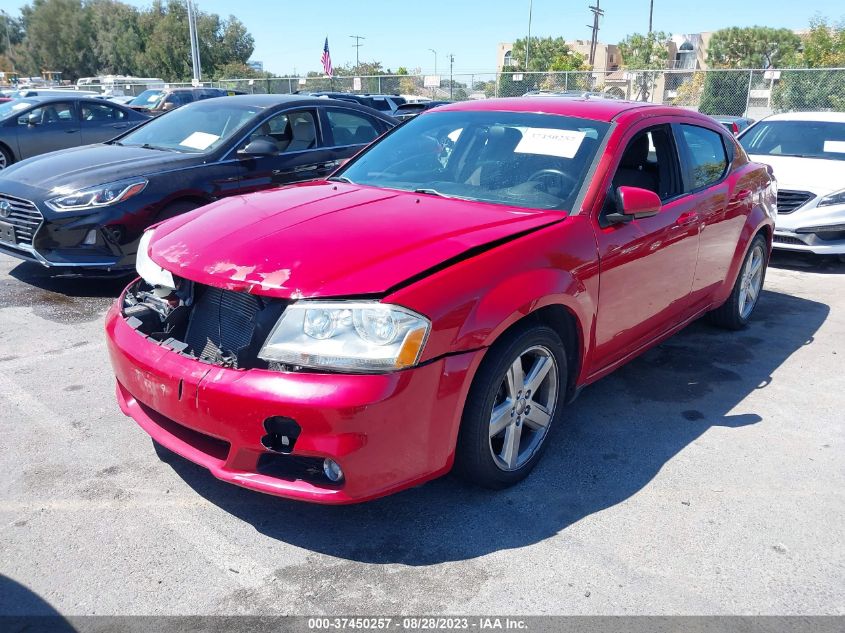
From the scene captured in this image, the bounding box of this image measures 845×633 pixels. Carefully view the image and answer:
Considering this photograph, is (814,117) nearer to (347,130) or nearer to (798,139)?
(798,139)

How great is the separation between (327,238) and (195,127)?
444cm

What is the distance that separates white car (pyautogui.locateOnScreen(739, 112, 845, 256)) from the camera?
7457 mm

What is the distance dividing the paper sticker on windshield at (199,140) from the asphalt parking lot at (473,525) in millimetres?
2833

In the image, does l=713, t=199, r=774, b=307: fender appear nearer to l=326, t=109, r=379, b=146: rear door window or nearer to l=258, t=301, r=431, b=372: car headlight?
l=258, t=301, r=431, b=372: car headlight

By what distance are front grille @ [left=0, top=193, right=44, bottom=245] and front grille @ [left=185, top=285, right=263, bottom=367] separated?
136 inches

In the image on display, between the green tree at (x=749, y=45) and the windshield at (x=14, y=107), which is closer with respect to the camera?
the windshield at (x=14, y=107)

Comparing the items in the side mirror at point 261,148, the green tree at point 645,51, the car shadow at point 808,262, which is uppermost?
the green tree at point 645,51

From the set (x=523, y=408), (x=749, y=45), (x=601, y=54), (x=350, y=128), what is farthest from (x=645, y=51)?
(x=523, y=408)

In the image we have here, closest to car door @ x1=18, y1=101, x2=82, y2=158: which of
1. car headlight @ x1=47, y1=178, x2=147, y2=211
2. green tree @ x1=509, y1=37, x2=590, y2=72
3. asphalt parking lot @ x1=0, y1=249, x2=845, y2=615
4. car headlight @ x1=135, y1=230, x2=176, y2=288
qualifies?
car headlight @ x1=47, y1=178, x2=147, y2=211

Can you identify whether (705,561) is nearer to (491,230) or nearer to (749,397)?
(491,230)

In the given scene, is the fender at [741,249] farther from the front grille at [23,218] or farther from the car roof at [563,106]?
the front grille at [23,218]

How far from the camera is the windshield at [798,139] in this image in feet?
27.7

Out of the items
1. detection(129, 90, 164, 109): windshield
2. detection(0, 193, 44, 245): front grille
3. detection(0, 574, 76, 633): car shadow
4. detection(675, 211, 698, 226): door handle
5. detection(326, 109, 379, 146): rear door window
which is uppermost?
detection(129, 90, 164, 109): windshield

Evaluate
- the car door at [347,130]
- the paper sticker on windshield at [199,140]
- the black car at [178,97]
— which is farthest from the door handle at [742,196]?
the black car at [178,97]
